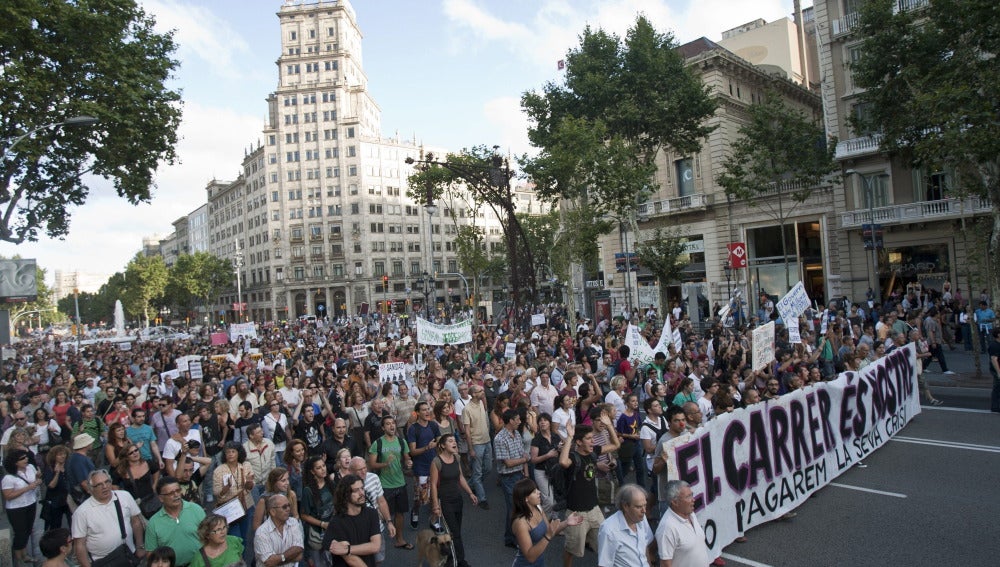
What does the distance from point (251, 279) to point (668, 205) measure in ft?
229

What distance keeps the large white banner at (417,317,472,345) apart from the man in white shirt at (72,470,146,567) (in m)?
10.6

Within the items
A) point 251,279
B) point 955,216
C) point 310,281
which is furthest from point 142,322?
point 955,216

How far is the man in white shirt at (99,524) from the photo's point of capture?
5395mm

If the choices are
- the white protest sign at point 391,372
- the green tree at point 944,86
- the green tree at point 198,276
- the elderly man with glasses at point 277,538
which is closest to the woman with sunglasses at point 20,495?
the elderly man with glasses at point 277,538

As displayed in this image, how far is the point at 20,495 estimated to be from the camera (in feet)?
23.3

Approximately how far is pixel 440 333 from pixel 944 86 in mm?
14447

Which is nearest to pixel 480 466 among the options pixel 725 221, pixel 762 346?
pixel 762 346

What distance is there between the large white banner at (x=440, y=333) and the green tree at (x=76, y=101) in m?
10.2

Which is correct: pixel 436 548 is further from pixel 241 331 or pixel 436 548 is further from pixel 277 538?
pixel 241 331

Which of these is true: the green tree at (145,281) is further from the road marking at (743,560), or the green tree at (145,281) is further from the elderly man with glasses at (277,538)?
the road marking at (743,560)

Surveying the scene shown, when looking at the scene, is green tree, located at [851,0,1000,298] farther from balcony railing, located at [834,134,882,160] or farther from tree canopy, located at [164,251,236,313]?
tree canopy, located at [164,251,236,313]

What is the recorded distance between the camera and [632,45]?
32.9 m

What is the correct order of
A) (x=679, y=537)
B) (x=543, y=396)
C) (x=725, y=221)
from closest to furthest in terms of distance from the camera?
(x=679, y=537) < (x=543, y=396) < (x=725, y=221)

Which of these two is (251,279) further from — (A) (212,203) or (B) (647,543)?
(B) (647,543)
